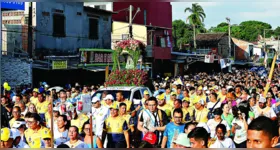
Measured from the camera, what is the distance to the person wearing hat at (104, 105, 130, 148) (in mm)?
8656

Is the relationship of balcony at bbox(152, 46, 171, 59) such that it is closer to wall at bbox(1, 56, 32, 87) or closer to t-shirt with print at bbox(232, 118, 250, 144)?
wall at bbox(1, 56, 32, 87)

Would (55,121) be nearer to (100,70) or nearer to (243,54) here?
(100,70)

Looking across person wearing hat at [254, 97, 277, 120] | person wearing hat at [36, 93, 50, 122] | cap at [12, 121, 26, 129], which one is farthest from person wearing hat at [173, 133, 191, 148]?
person wearing hat at [36, 93, 50, 122]

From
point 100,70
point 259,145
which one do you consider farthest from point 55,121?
point 100,70

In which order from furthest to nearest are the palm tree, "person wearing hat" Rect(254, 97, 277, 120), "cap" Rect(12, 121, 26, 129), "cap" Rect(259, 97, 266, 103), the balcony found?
1. the palm tree
2. the balcony
3. "cap" Rect(259, 97, 266, 103)
4. "person wearing hat" Rect(254, 97, 277, 120)
5. "cap" Rect(12, 121, 26, 129)

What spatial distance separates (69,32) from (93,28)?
2473mm

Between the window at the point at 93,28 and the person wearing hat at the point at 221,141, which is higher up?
the window at the point at 93,28

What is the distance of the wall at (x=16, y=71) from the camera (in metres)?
18.8

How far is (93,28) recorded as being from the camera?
26531mm

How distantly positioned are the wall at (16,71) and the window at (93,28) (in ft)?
23.3

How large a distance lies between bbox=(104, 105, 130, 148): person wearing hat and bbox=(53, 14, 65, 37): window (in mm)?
15009

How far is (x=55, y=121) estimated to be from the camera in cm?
861

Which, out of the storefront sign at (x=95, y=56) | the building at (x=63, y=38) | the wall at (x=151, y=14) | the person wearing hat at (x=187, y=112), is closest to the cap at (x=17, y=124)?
the person wearing hat at (x=187, y=112)

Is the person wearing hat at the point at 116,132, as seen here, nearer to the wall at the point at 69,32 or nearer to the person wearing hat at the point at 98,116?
the person wearing hat at the point at 98,116
